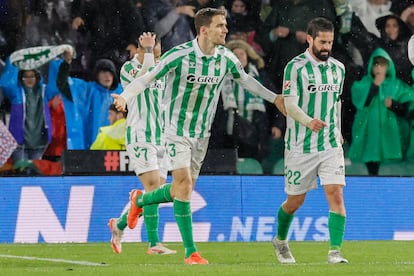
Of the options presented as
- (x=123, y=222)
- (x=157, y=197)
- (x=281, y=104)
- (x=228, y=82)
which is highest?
(x=281, y=104)

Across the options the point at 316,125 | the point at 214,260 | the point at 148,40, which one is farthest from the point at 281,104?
the point at 148,40

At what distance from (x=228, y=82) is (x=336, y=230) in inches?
239

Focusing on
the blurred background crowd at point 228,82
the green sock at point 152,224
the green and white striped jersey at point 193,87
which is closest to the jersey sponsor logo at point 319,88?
the green and white striped jersey at point 193,87

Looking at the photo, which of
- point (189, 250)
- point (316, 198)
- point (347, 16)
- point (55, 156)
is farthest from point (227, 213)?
point (189, 250)

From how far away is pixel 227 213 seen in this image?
14.5 meters

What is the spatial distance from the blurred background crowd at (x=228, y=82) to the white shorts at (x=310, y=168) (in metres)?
5.16

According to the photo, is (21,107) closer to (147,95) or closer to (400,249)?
(147,95)

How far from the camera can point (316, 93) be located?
33.2ft

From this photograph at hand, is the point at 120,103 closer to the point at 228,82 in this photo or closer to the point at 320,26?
the point at 320,26

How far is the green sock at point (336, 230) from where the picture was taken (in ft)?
32.2

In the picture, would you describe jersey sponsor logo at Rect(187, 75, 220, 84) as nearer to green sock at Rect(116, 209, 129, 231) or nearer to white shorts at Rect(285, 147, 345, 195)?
white shorts at Rect(285, 147, 345, 195)

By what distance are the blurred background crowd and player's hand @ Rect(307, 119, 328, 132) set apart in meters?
5.67

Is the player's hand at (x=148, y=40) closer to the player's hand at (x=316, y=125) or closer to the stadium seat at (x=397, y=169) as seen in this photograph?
the player's hand at (x=316, y=125)

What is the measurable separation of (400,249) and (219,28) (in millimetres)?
3621
